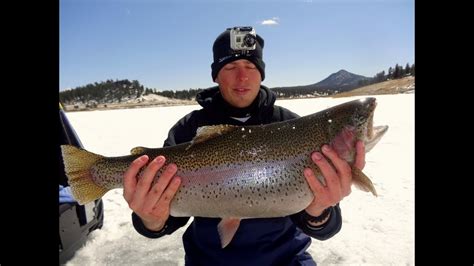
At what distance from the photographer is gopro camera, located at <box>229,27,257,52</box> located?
342 cm

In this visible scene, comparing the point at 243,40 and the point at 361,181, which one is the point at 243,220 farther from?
the point at 243,40

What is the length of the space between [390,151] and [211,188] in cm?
840

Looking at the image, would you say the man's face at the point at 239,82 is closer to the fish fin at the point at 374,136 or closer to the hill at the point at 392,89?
the fish fin at the point at 374,136

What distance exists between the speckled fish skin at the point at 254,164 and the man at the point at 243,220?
0.09 meters

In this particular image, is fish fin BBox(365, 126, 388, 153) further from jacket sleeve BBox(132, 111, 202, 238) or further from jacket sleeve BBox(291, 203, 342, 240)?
jacket sleeve BBox(132, 111, 202, 238)

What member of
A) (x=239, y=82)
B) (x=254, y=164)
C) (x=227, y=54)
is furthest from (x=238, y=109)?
(x=254, y=164)

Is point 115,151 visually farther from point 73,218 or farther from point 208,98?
point 208,98

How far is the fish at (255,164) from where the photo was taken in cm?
268

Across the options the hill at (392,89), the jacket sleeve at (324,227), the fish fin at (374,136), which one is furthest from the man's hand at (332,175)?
the hill at (392,89)

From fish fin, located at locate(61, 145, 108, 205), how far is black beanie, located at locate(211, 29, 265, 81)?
1331mm

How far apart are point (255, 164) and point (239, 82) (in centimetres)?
94
